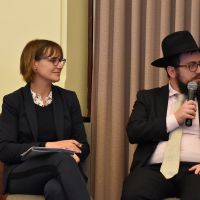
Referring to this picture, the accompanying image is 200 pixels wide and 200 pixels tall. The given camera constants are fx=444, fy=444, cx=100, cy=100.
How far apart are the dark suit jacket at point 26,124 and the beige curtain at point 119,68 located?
0.59m

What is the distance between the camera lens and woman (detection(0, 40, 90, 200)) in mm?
2359

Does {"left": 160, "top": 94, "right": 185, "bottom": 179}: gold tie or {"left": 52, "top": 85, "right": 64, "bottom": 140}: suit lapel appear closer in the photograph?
{"left": 160, "top": 94, "right": 185, "bottom": 179}: gold tie

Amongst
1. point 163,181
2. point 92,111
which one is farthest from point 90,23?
point 163,181

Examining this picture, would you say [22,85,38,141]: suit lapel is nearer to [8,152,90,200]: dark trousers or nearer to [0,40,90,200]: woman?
[0,40,90,200]: woman

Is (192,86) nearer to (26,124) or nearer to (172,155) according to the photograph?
(172,155)

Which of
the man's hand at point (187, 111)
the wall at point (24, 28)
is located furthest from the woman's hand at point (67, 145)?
the wall at point (24, 28)

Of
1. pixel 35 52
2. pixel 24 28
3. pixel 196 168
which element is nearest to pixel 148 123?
pixel 196 168

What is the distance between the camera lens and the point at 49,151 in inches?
95.0

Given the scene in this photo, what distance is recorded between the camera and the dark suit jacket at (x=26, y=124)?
8.52 feet

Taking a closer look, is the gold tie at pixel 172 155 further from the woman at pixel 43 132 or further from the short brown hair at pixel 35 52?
the short brown hair at pixel 35 52

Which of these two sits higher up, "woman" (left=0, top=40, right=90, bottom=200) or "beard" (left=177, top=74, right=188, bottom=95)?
"beard" (left=177, top=74, right=188, bottom=95)

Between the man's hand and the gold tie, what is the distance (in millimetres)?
121

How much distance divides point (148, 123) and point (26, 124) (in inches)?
29.2

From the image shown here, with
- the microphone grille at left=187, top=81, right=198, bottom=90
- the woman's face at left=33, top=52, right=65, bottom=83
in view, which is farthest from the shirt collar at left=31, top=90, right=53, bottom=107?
the microphone grille at left=187, top=81, right=198, bottom=90
